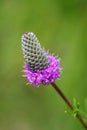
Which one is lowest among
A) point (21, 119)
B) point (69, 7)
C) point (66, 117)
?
point (66, 117)

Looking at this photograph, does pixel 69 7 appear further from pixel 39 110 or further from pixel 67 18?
pixel 39 110

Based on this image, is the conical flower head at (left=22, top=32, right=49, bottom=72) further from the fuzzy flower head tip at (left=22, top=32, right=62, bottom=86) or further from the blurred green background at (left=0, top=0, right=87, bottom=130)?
the blurred green background at (left=0, top=0, right=87, bottom=130)

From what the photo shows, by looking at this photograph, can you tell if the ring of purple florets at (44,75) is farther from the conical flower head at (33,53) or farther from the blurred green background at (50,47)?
the blurred green background at (50,47)

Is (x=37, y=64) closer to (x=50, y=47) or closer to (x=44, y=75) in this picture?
(x=44, y=75)

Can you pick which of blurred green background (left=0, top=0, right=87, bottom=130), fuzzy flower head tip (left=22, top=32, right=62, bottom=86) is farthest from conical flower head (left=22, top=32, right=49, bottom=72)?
blurred green background (left=0, top=0, right=87, bottom=130)

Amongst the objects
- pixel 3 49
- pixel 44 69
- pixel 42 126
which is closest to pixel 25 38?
pixel 44 69

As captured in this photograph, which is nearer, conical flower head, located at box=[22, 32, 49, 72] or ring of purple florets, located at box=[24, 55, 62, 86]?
conical flower head, located at box=[22, 32, 49, 72]

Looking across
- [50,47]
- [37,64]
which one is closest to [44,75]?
[37,64]
